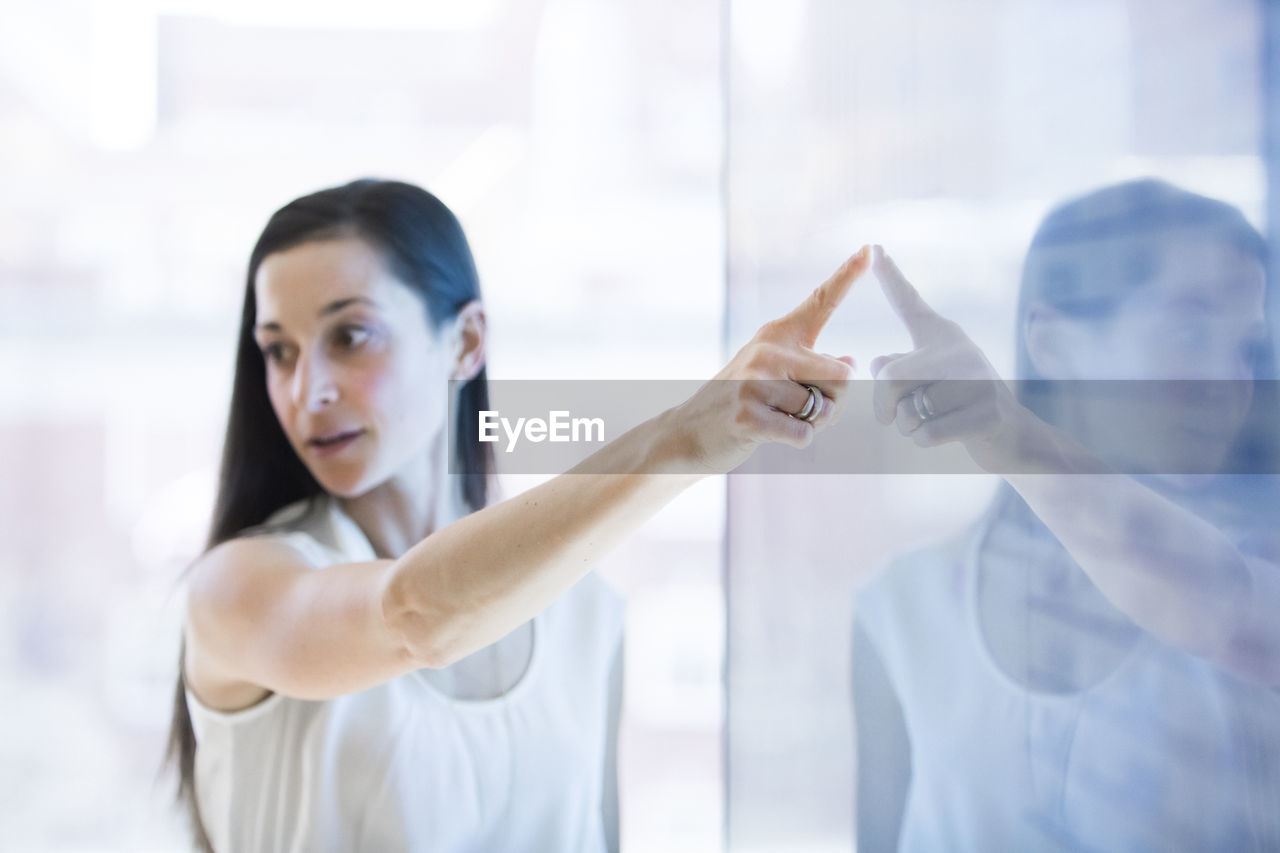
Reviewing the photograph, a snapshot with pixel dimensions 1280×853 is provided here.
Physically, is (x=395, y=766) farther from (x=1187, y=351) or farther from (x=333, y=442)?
(x=1187, y=351)

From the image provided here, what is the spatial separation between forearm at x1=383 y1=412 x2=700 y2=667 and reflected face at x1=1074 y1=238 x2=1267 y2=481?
55 centimetres

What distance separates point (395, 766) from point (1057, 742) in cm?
76

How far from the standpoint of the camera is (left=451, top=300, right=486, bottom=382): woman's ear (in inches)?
41.4

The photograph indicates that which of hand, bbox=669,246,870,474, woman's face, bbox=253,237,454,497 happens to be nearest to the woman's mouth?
woman's face, bbox=253,237,454,497

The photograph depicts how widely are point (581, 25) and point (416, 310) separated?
15.5 inches

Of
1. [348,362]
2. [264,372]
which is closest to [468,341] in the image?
[348,362]

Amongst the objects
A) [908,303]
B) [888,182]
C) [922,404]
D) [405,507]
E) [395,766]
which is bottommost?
[395,766]

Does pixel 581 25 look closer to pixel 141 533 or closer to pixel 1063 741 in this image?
pixel 141 533

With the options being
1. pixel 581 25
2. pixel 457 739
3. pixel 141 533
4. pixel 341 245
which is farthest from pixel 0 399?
pixel 581 25

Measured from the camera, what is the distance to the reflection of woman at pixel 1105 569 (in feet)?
3.27

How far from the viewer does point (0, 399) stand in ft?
3.58

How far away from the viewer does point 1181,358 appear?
1.03 metres

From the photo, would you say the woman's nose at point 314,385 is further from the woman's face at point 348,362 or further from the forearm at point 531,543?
the forearm at point 531,543

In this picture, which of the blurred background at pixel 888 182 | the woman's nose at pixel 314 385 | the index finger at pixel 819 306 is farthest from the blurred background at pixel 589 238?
the index finger at pixel 819 306
